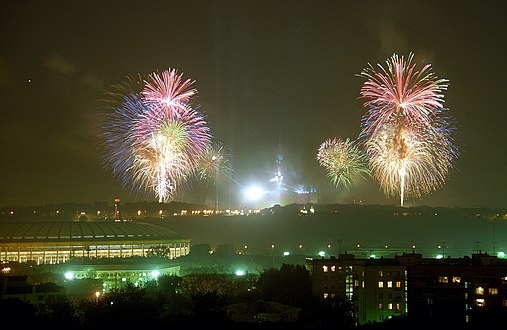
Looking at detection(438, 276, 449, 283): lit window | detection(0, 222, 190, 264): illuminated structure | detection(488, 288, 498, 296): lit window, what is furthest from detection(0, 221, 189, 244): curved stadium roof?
detection(488, 288, 498, 296): lit window

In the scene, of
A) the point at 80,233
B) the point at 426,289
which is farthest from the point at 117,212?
the point at 426,289

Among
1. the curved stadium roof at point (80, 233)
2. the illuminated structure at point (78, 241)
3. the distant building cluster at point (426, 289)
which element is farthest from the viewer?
the curved stadium roof at point (80, 233)

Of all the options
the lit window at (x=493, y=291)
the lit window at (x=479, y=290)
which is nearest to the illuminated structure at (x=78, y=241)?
the lit window at (x=479, y=290)

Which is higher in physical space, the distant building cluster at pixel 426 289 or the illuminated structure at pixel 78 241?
the illuminated structure at pixel 78 241

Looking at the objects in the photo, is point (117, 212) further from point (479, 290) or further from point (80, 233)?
point (479, 290)

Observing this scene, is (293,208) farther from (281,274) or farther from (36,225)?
(281,274)

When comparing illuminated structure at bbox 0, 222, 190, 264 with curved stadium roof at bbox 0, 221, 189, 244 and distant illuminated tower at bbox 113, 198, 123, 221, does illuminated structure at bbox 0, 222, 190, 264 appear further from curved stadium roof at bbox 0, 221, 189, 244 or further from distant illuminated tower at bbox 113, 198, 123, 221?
distant illuminated tower at bbox 113, 198, 123, 221

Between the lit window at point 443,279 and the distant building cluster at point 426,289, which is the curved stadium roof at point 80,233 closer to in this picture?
the distant building cluster at point 426,289

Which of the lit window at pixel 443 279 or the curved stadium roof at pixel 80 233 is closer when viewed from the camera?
the lit window at pixel 443 279

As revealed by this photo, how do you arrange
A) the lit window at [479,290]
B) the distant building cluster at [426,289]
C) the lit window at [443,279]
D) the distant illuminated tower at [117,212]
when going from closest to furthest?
1. the distant building cluster at [426,289]
2. the lit window at [479,290]
3. the lit window at [443,279]
4. the distant illuminated tower at [117,212]
